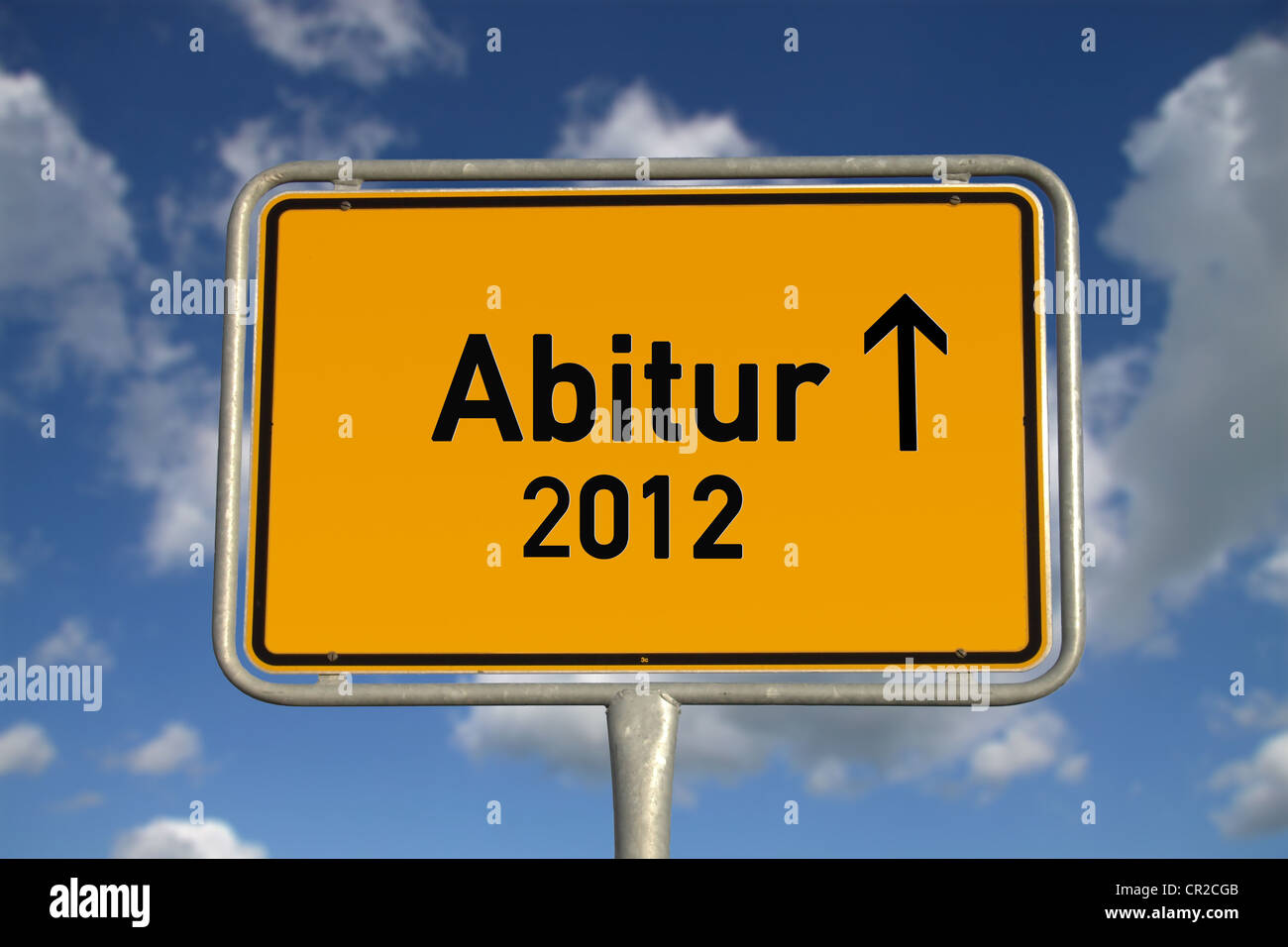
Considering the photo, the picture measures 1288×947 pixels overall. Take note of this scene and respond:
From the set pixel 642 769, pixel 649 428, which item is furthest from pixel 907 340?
pixel 642 769

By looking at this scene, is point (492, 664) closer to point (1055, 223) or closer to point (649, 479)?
point (649, 479)

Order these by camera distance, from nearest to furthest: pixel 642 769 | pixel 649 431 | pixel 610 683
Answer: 1. pixel 642 769
2. pixel 610 683
3. pixel 649 431

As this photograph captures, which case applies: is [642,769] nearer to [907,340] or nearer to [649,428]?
[649,428]

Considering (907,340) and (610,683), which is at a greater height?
(907,340)

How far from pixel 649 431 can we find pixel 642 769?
0.84m

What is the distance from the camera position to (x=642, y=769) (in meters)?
2.40

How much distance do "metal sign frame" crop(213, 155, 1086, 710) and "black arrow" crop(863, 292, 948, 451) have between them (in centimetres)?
32

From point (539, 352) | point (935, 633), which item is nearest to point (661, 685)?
point (935, 633)

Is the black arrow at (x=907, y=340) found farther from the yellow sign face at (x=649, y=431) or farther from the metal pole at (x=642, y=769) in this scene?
the metal pole at (x=642, y=769)

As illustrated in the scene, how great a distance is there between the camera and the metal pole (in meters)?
2.35

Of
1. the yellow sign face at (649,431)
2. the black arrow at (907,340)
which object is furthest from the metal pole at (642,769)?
the black arrow at (907,340)

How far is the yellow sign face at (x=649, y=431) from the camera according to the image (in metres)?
2.61
